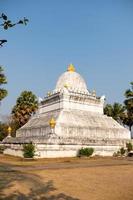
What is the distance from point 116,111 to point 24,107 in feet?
56.5

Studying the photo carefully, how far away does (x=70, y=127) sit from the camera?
112ft

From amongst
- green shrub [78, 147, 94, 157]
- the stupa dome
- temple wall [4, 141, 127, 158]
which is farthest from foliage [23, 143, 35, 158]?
the stupa dome

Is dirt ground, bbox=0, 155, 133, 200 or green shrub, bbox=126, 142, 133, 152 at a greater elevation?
green shrub, bbox=126, 142, 133, 152

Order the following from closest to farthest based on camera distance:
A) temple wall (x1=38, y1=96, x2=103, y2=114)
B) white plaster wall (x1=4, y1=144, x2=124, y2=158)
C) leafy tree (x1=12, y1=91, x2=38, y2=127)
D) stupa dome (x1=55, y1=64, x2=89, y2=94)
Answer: white plaster wall (x1=4, y1=144, x2=124, y2=158)
temple wall (x1=38, y1=96, x2=103, y2=114)
stupa dome (x1=55, y1=64, x2=89, y2=94)
leafy tree (x1=12, y1=91, x2=38, y2=127)

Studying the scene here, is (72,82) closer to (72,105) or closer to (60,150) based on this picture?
(72,105)

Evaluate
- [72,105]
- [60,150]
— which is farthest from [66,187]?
[72,105]

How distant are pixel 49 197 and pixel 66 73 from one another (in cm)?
3536

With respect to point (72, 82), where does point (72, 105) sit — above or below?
below

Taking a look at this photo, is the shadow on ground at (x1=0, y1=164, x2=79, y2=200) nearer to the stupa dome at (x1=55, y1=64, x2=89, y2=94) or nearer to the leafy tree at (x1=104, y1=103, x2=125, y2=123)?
the stupa dome at (x1=55, y1=64, x2=89, y2=94)

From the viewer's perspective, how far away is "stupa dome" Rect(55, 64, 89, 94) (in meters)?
42.3

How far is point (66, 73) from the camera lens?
44688 millimetres

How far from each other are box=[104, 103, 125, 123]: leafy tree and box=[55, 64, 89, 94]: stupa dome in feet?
39.5

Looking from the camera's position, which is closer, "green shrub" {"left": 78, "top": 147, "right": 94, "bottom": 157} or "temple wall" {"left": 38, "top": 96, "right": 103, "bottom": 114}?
"green shrub" {"left": 78, "top": 147, "right": 94, "bottom": 157}

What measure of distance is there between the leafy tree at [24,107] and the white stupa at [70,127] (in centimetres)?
735
